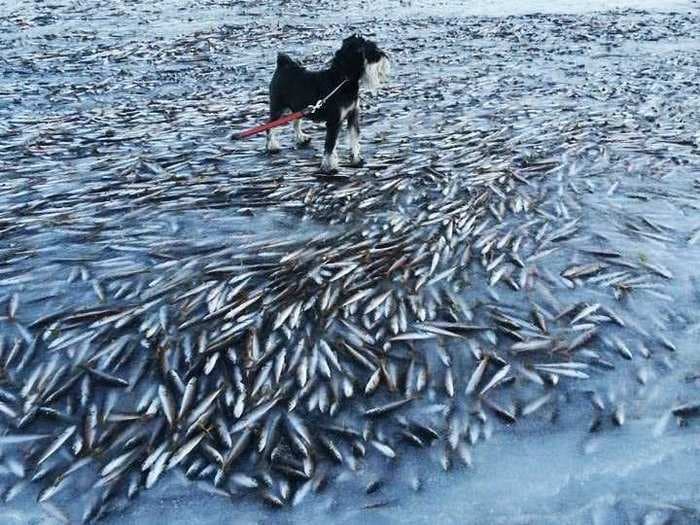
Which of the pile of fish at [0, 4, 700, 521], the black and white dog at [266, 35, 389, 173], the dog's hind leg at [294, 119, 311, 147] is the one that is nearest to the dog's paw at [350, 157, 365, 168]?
the black and white dog at [266, 35, 389, 173]

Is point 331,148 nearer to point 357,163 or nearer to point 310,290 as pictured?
point 357,163

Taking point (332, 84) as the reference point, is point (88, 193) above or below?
below

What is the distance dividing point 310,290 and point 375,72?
3.32 m

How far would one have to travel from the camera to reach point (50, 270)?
5648 mm

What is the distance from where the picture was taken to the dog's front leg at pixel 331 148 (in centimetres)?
735

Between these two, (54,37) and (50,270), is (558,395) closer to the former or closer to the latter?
(50,270)

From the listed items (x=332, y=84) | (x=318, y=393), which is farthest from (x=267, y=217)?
(x=318, y=393)

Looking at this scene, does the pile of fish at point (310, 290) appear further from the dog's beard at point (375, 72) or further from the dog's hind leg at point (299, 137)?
the dog's beard at point (375, 72)

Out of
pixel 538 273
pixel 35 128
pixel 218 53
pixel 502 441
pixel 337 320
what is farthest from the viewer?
pixel 218 53

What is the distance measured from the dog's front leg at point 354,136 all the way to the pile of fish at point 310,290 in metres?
0.30

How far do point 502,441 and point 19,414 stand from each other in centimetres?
365

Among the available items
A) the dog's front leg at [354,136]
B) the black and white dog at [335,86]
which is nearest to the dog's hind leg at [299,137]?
the black and white dog at [335,86]

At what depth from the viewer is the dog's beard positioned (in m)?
6.89

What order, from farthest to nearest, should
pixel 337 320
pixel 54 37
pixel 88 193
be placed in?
pixel 54 37, pixel 88 193, pixel 337 320
